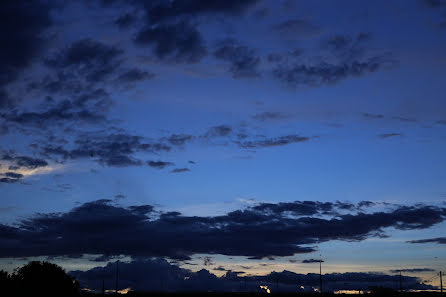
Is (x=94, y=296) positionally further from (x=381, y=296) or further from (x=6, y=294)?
(x=381, y=296)

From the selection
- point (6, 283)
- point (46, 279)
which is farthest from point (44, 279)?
point (6, 283)

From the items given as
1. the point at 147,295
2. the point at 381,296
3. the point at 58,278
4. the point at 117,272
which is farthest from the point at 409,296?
the point at 58,278

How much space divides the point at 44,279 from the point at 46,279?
65 centimetres

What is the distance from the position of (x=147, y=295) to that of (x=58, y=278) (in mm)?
41806

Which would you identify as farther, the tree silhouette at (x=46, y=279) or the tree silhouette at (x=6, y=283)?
the tree silhouette at (x=46, y=279)

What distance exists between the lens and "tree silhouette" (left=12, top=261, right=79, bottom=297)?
167250mm

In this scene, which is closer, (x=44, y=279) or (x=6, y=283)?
(x=6, y=283)

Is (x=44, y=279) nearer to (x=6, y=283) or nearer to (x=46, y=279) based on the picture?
(x=46, y=279)

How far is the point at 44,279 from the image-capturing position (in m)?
174

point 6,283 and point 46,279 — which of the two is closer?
point 6,283

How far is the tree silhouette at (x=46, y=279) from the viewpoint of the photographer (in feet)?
549

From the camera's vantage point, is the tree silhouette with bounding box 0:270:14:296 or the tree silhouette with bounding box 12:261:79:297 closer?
the tree silhouette with bounding box 0:270:14:296

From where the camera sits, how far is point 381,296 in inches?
6501

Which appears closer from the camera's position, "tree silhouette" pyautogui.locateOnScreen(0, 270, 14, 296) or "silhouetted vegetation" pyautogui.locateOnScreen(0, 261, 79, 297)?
"tree silhouette" pyautogui.locateOnScreen(0, 270, 14, 296)
